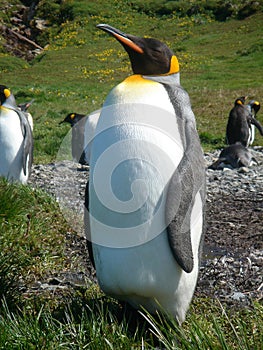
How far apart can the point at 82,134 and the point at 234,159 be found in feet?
12.9

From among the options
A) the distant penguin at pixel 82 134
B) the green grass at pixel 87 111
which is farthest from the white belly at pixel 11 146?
the distant penguin at pixel 82 134

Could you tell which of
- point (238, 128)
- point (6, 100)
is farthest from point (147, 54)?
point (238, 128)

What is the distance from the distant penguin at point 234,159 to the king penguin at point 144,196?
6.74 m

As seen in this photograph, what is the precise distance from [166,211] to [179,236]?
0.45 ft

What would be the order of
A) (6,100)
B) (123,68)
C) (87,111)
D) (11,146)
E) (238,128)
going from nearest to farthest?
(11,146)
(6,100)
(238,128)
(87,111)
(123,68)

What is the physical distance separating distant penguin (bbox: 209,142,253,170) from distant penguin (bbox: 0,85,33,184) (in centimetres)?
328

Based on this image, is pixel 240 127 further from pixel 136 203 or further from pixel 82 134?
pixel 136 203

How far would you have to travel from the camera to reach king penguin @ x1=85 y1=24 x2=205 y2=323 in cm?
328

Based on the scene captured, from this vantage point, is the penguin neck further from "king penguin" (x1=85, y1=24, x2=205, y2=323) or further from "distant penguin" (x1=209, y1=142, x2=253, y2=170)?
"distant penguin" (x1=209, y1=142, x2=253, y2=170)

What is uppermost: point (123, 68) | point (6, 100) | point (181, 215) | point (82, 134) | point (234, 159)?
point (181, 215)

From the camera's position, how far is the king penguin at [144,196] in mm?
3281

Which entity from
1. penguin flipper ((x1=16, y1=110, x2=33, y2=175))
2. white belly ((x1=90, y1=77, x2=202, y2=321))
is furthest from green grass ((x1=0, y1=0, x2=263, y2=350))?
penguin flipper ((x1=16, y1=110, x2=33, y2=175))

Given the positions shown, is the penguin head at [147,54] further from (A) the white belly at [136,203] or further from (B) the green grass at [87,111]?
(B) the green grass at [87,111]

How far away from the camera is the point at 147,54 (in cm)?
349
